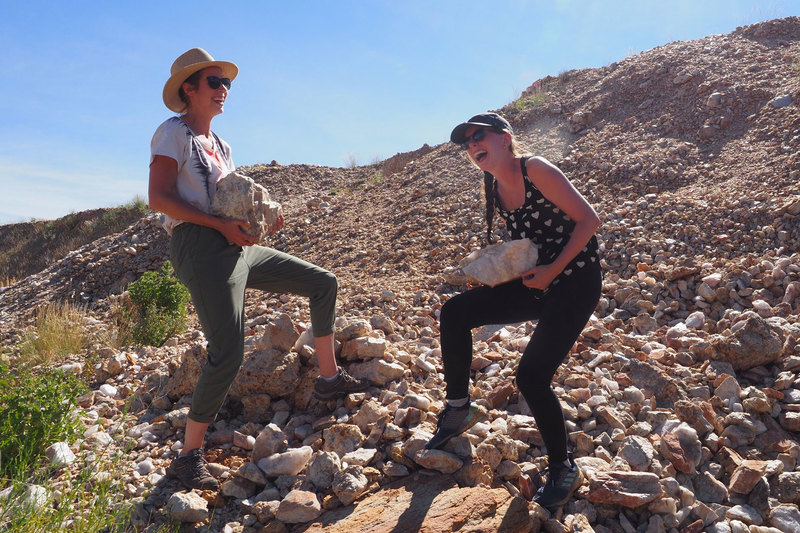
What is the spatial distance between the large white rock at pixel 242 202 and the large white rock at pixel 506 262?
A: 114 cm

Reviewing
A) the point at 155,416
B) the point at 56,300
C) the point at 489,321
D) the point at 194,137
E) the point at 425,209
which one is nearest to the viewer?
the point at 489,321

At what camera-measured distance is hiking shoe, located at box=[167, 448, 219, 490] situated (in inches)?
108

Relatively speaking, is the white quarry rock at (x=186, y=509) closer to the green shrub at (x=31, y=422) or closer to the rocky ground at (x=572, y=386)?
the rocky ground at (x=572, y=386)

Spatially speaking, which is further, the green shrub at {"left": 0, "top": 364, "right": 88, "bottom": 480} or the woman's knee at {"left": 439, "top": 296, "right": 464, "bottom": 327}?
the green shrub at {"left": 0, "top": 364, "right": 88, "bottom": 480}

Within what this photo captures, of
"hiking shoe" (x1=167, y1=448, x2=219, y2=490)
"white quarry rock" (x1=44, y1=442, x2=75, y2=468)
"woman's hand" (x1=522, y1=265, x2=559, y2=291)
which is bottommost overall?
"hiking shoe" (x1=167, y1=448, x2=219, y2=490)

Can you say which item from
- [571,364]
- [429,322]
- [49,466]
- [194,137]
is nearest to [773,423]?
[571,364]

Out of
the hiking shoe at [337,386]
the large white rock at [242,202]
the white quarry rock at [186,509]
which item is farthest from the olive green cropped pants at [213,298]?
the hiking shoe at [337,386]

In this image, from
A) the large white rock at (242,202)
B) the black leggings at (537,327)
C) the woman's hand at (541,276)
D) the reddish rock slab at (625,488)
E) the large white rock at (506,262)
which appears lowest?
the reddish rock slab at (625,488)

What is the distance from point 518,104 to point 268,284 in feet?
34.2

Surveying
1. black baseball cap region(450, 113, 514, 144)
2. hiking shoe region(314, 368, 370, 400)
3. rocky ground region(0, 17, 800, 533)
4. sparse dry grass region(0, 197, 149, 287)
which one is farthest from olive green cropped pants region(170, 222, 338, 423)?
sparse dry grass region(0, 197, 149, 287)

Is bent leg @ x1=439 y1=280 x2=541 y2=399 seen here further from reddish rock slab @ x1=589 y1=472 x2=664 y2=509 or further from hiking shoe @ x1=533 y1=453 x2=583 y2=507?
reddish rock slab @ x1=589 y1=472 x2=664 y2=509

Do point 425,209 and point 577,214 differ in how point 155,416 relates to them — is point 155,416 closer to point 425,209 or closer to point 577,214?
point 577,214

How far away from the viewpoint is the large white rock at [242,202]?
9.10 feet

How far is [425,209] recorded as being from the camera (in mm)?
8688
